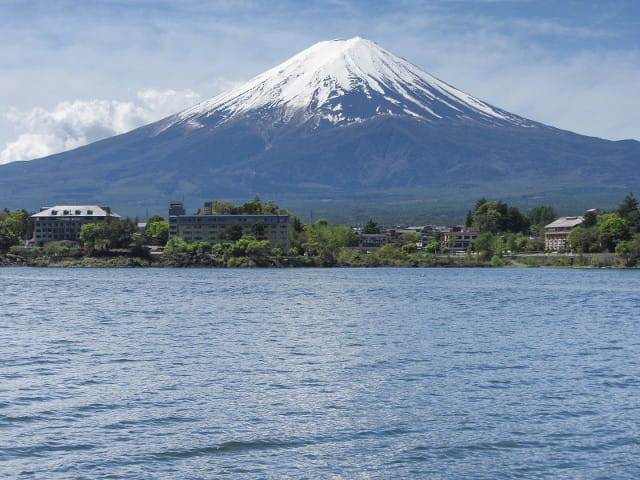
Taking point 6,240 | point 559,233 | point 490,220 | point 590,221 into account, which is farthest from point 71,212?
point 590,221

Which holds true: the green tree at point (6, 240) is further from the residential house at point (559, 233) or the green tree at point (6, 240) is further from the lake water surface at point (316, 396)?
the residential house at point (559, 233)

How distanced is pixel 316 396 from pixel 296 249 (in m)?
68.2

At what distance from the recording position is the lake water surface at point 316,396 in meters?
11.0

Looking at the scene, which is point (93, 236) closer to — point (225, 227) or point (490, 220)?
point (225, 227)

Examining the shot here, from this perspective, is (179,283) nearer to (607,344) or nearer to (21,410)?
(607,344)

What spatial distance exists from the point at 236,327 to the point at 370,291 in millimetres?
19035

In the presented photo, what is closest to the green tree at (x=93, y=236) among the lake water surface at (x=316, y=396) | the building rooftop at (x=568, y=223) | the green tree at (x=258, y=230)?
the green tree at (x=258, y=230)

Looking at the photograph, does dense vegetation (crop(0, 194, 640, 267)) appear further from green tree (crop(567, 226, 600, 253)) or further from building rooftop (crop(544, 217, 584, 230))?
building rooftop (crop(544, 217, 584, 230))

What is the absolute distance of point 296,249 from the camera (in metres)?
82.8

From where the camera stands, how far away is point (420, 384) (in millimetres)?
15828

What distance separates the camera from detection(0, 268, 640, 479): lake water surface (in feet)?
36.2

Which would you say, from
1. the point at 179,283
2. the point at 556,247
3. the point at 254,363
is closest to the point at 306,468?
the point at 254,363

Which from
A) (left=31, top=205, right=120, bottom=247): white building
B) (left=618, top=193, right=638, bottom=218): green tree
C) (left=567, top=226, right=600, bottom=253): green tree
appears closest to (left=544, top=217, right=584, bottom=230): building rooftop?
(left=618, top=193, right=638, bottom=218): green tree

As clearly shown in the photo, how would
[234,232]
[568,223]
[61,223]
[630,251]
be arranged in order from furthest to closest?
1. [568,223]
2. [61,223]
3. [234,232]
4. [630,251]
